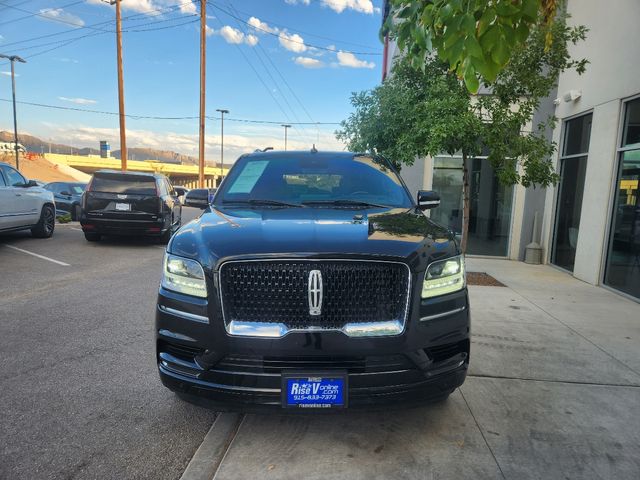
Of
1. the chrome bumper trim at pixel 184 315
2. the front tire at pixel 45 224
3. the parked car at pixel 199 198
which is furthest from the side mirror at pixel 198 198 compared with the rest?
the front tire at pixel 45 224

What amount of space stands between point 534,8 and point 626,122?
604 centimetres

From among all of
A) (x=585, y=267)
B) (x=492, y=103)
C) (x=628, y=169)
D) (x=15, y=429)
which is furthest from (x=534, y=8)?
(x=585, y=267)

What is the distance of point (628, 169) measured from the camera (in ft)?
23.3

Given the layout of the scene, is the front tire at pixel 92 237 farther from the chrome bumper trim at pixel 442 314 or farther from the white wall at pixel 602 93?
the white wall at pixel 602 93

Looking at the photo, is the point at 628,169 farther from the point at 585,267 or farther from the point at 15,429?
the point at 15,429

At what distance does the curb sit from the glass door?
802 cm

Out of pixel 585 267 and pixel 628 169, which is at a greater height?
pixel 628 169

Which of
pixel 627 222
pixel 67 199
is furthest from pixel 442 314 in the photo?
pixel 67 199

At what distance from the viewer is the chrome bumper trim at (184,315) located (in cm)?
235

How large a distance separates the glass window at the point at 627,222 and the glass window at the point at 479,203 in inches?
126

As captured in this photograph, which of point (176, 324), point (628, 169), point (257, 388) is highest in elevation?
point (628, 169)

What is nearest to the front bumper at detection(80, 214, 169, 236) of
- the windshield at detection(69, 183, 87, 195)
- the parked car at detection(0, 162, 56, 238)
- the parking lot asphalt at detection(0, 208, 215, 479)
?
the parked car at detection(0, 162, 56, 238)

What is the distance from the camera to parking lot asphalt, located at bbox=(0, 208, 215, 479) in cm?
250

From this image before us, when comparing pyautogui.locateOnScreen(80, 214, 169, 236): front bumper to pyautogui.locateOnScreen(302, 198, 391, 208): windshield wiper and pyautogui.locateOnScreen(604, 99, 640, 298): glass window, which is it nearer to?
pyautogui.locateOnScreen(302, 198, 391, 208): windshield wiper
